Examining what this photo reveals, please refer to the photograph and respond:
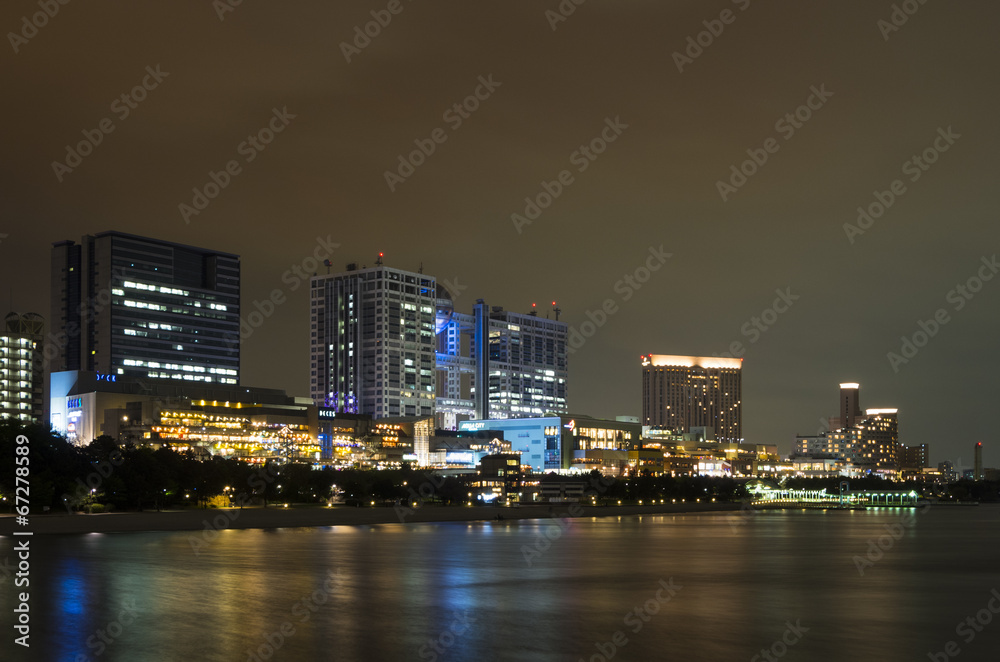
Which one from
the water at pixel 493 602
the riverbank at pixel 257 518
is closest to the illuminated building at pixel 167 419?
the riverbank at pixel 257 518

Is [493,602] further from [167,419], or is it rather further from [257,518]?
[167,419]

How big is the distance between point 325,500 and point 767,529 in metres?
61.7

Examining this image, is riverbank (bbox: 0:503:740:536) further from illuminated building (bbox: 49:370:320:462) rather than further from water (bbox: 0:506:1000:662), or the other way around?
illuminated building (bbox: 49:370:320:462)

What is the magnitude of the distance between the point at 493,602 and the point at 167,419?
5832 inches

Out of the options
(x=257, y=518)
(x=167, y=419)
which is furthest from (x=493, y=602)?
(x=167, y=419)

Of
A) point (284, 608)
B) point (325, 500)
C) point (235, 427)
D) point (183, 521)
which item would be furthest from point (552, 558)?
point (235, 427)

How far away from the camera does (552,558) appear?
6644 cm

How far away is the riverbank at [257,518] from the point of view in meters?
85.8

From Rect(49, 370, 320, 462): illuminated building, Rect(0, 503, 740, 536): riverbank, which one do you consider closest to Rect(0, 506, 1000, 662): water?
Rect(0, 503, 740, 536): riverbank

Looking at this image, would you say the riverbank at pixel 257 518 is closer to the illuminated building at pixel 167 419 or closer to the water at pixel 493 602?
the water at pixel 493 602

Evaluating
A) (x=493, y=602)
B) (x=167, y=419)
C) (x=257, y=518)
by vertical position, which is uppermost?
(x=167, y=419)

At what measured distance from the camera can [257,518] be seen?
107 meters

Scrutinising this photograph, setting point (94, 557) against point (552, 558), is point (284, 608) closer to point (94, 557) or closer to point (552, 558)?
point (94, 557)

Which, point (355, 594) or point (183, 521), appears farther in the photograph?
point (183, 521)
